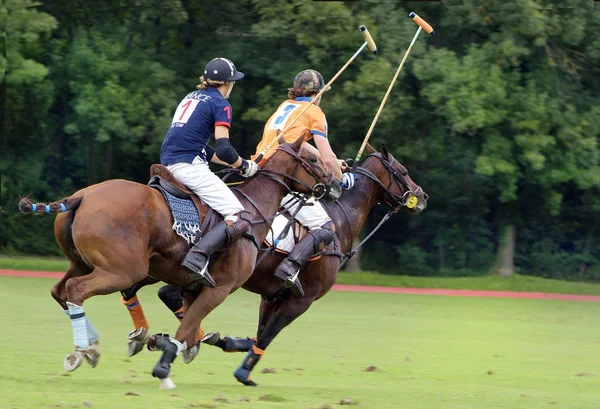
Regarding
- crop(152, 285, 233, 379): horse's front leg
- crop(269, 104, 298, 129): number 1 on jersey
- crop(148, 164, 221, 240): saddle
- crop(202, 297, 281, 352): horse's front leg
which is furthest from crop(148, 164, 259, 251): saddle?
crop(269, 104, 298, 129): number 1 on jersey

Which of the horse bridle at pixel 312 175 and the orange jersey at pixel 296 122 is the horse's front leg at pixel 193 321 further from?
the orange jersey at pixel 296 122

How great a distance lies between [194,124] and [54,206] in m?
1.34

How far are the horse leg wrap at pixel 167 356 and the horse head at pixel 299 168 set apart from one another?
175cm

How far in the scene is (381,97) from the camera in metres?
22.6

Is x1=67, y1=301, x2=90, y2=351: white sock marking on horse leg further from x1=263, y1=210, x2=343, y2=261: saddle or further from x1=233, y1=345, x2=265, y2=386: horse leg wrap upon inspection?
x1=263, y1=210, x2=343, y2=261: saddle

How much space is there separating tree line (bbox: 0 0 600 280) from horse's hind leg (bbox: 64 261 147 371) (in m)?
15.7

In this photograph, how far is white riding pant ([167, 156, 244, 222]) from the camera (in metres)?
8.04

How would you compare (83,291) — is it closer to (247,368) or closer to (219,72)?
(247,368)

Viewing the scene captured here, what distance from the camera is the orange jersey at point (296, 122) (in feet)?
30.4

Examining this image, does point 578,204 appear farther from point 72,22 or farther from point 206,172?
point 206,172

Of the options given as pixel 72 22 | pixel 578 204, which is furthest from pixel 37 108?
pixel 578 204

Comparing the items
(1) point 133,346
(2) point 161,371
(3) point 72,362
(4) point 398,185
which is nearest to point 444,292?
(4) point 398,185

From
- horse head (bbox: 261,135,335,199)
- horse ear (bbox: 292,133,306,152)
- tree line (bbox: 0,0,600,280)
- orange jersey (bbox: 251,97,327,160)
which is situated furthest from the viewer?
tree line (bbox: 0,0,600,280)

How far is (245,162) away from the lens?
840cm
